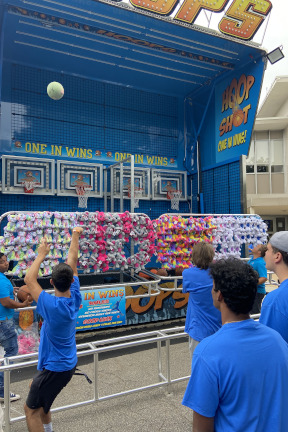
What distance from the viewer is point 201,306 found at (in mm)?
3289

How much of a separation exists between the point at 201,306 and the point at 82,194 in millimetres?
5498

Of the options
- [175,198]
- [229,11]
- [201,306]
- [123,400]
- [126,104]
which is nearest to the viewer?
[201,306]

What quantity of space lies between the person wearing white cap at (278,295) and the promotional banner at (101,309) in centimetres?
364

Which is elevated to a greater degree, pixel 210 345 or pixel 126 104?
pixel 126 104

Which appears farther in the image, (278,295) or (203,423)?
(278,295)

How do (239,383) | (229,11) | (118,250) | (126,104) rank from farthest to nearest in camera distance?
(126,104) → (229,11) → (118,250) → (239,383)

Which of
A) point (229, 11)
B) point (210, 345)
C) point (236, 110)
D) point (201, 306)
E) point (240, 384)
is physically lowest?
point (201, 306)

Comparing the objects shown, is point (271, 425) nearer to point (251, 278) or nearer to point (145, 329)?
point (251, 278)

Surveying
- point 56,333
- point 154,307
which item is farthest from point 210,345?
point 154,307

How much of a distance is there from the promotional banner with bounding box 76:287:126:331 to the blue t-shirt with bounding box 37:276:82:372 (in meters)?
2.41

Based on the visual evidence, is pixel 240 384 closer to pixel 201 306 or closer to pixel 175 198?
pixel 201 306

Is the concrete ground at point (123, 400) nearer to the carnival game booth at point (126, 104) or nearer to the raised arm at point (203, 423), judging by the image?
the carnival game booth at point (126, 104)

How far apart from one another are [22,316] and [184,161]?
6128mm

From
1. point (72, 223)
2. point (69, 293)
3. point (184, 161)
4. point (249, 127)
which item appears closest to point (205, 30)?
point (249, 127)
